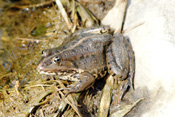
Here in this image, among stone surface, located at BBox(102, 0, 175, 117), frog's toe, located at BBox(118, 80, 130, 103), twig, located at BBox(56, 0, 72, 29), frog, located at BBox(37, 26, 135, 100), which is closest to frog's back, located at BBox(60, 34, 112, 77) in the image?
frog, located at BBox(37, 26, 135, 100)

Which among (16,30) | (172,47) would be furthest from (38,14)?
(172,47)

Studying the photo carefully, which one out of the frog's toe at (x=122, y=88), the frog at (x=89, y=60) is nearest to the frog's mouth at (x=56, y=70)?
the frog at (x=89, y=60)

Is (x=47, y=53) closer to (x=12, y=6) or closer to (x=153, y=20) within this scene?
(x=153, y=20)

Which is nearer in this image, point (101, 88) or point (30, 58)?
point (101, 88)

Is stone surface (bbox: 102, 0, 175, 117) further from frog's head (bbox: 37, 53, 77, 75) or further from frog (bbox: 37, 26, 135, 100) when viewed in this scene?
frog's head (bbox: 37, 53, 77, 75)

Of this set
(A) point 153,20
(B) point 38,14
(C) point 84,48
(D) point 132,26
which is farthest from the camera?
(B) point 38,14

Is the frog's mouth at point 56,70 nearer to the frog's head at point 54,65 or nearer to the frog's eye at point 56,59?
the frog's head at point 54,65

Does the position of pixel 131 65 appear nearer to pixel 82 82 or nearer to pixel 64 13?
pixel 82 82
